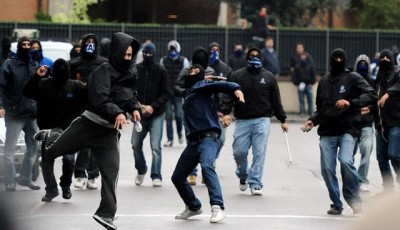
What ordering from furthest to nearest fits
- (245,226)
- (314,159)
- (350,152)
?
(314,159) → (350,152) → (245,226)

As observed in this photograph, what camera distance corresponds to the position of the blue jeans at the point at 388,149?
1373 centimetres

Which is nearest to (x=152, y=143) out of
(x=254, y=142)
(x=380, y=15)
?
(x=254, y=142)

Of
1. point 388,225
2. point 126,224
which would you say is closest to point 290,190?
point 126,224

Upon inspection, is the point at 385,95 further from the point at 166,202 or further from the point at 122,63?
the point at 122,63

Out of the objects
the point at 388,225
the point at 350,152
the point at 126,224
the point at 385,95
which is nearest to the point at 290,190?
the point at 385,95

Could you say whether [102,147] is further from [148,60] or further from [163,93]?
[148,60]

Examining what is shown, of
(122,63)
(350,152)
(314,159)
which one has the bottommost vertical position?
(314,159)

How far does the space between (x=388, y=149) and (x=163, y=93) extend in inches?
123

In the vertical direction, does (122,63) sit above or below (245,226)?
above

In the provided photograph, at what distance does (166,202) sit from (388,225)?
10.8m

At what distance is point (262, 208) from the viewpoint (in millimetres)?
12742

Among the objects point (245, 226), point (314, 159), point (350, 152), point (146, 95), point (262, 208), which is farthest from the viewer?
point (314, 159)

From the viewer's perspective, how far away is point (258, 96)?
1417 centimetres

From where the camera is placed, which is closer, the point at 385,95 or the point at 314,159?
the point at 385,95
